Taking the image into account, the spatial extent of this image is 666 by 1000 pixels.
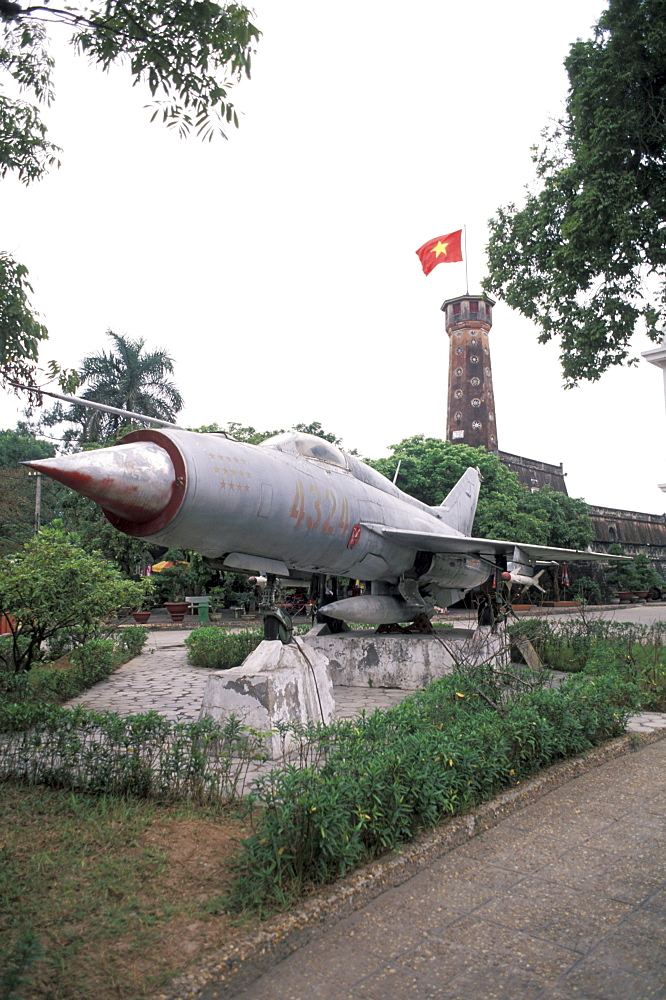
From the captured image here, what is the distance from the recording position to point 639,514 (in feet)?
163

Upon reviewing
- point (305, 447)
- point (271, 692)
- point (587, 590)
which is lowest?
point (587, 590)

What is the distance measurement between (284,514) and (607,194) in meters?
7.92

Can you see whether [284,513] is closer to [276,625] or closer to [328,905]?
[276,625]

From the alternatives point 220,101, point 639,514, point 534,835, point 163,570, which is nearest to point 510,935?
point 534,835

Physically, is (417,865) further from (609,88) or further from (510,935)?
(609,88)

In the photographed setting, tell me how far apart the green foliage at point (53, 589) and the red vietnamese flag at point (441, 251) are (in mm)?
15268

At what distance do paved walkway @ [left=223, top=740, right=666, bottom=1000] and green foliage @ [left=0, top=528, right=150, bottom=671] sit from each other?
5808 mm

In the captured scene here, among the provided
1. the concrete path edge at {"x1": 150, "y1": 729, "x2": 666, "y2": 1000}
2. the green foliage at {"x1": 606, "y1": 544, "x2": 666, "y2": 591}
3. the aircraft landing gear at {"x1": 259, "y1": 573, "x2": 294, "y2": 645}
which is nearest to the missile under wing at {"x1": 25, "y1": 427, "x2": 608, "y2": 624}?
the aircraft landing gear at {"x1": 259, "y1": 573, "x2": 294, "y2": 645}

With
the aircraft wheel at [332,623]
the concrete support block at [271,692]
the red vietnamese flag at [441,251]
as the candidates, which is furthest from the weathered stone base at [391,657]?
the red vietnamese flag at [441,251]

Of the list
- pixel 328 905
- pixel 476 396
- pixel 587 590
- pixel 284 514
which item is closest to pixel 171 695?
pixel 284 514

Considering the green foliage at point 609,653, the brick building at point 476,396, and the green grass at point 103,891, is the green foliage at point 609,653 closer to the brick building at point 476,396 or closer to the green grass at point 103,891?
the green grass at point 103,891

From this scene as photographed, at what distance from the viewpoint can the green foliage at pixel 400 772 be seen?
10.8 feet

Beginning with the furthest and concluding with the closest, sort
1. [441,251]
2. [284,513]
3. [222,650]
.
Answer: [441,251], [222,650], [284,513]

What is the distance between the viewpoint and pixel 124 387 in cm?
3170
